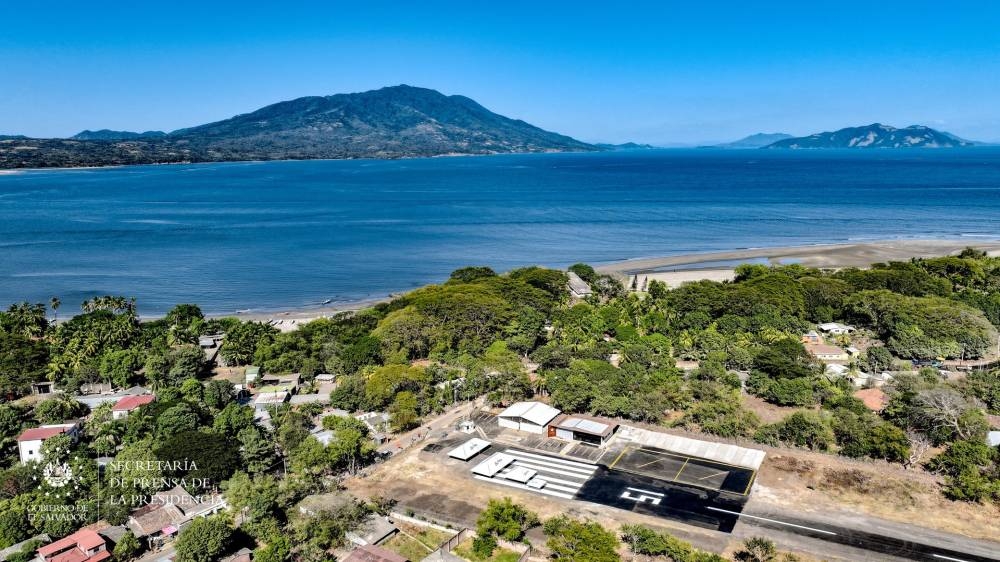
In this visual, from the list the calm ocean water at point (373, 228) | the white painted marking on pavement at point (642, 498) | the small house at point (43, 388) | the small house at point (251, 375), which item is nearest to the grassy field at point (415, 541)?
the white painted marking on pavement at point (642, 498)

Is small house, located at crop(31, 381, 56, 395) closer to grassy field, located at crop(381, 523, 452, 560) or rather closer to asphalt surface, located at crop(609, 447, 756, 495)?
grassy field, located at crop(381, 523, 452, 560)

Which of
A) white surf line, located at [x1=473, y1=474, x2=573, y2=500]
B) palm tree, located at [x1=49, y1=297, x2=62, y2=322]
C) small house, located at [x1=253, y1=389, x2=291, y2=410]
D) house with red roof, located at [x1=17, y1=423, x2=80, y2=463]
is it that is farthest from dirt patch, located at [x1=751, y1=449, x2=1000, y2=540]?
palm tree, located at [x1=49, y1=297, x2=62, y2=322]

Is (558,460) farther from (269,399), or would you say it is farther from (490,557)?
(269,399)

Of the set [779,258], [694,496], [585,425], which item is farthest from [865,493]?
[779,258]

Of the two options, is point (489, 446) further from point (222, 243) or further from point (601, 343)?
point (222, 243)

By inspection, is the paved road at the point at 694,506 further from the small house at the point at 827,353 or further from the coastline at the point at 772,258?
the coastline at the point at 772,258

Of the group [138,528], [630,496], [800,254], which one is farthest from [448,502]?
[800,254]

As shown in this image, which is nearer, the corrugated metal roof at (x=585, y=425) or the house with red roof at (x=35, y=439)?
the house with red roof at (x=35, y=439)
